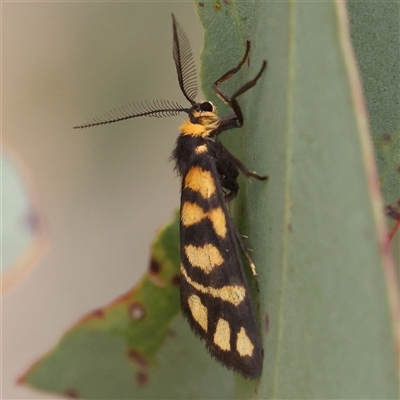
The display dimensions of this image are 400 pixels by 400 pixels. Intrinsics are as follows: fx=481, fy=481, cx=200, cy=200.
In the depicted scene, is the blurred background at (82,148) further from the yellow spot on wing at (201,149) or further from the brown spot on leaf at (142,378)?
the yellow spot on wing at (201,149)

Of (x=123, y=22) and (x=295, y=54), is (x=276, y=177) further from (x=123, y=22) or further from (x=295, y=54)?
(x=123, y=22)

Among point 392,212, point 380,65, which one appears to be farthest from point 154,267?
point 380,65

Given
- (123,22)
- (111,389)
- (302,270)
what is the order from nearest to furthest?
(302,270) < (111,389) < (123,22)

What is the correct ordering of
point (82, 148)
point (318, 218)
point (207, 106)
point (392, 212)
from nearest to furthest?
point (318, 218) → point (392, 212) → point (207, 106) → point (82, 148)

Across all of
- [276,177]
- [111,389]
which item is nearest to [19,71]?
[111,389]

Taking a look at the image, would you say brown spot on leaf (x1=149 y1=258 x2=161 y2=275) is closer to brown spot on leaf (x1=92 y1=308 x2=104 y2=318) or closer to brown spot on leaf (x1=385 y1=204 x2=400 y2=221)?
brown spot on leaf (x1=92 y1=308 x2=104 y2=318)

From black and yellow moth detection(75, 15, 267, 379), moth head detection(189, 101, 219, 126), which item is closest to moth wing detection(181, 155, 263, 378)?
black and yellow moth detection(75, 15, 267, 379)

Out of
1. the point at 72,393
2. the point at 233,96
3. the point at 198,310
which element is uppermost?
the point at 233,96

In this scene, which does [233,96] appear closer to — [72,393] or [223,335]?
[223,335]
